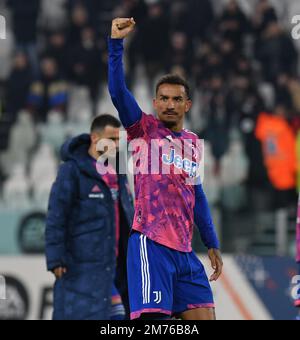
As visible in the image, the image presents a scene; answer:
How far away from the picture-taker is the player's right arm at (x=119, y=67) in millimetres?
5762

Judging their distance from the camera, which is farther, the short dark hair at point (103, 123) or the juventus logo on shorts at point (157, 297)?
the short dark hair at point (103, 123)

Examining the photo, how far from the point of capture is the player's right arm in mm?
5762

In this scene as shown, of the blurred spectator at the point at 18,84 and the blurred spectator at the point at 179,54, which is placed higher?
the blurred spectator at the point at 179,54

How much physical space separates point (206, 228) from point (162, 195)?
64 centimetres

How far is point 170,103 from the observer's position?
6.16m

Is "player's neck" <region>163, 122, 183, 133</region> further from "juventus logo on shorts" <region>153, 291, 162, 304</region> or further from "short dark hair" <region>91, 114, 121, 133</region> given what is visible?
"short dark hair" <region>91, 114, 121, 133</region>

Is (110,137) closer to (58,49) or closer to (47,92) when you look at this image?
(47,92)

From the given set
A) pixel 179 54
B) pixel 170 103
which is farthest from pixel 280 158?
pixel 170 103

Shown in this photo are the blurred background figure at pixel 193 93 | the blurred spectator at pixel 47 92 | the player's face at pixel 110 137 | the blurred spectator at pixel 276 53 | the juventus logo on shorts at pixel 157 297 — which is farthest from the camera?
the blurred spectator at pixel 276 53

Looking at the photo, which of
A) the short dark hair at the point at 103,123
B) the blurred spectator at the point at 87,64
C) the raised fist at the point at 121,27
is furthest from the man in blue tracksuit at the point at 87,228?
the blurred spectator at the point at 87,64

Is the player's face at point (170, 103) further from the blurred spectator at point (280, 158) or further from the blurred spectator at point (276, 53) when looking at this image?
the blurred spectator at point (276, 53)
